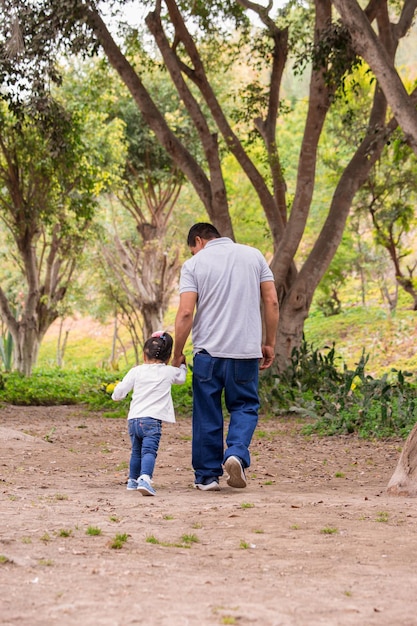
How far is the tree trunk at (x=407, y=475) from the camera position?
6.44 m

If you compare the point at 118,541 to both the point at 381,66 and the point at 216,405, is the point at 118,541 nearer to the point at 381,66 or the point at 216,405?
the point at 216,405

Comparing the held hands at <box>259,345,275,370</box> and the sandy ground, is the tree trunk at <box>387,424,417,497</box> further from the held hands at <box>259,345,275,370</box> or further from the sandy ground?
the held hands at <box>259,345,275,370</box>

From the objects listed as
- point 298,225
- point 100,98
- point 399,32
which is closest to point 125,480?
point 298,225

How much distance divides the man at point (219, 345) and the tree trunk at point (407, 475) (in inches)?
43.1

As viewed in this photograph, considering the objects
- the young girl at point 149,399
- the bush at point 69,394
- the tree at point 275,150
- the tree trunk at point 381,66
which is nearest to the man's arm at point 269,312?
the young girl at point 149,399

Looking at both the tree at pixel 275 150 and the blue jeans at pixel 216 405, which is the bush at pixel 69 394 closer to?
the tree at pixel 275 150

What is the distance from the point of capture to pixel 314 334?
29938 mm

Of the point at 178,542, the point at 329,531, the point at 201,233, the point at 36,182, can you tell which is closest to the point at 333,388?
the point at 201,233

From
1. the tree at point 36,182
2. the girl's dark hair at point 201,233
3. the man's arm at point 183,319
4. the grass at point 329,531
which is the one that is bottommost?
the grass at point 329,531

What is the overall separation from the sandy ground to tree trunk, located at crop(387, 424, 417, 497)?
0.21m

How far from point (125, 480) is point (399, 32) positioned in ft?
31.6

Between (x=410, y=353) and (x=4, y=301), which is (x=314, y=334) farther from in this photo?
(x=4, y=301)

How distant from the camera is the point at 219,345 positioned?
6.55m

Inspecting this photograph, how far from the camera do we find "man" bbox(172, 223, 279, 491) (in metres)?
6.55
